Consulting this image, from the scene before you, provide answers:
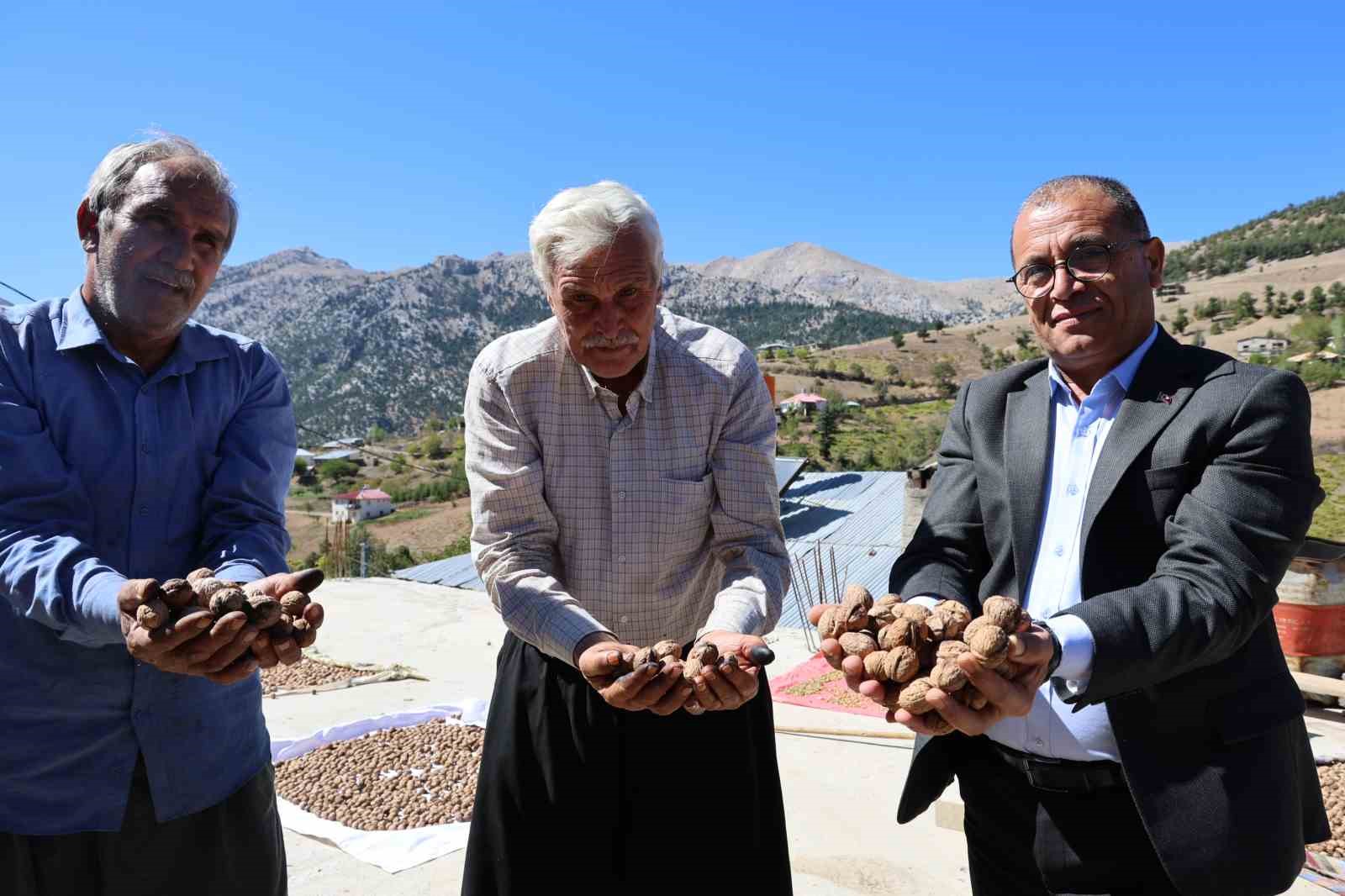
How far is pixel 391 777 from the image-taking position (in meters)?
4.17

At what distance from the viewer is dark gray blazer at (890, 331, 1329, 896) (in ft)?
4.87

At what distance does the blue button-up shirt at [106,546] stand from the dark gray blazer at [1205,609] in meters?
1.61

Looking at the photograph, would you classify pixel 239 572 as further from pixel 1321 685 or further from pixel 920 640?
pixel 1321 685

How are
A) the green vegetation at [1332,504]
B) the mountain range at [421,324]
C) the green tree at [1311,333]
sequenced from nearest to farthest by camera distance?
the green vegetation at [1332,504], the green tree at [1311,333], the mountain range at [421,324]

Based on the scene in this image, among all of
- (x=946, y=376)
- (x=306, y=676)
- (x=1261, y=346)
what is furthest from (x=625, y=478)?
(x=946, y=376)

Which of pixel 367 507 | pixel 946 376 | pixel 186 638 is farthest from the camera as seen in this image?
pixel 946 376

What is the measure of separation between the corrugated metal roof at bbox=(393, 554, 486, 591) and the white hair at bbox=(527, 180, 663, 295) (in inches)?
334

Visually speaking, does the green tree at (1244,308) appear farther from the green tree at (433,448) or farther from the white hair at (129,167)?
the white hair at (129,167)

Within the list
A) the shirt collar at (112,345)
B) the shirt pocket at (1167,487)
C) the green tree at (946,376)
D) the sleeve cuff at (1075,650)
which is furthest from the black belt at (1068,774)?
the green tree at (946,376)

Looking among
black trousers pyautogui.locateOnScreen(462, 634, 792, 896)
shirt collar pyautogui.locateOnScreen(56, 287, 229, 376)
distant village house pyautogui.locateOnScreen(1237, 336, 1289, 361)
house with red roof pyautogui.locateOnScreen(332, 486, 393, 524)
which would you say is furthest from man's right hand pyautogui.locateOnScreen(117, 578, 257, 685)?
house with red roof pyautogui.locateOnScreen(332, 486, 393, 524)

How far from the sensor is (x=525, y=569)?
2002 millimetres

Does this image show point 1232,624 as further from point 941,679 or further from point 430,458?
point 430,458

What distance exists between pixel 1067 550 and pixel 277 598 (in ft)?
4.78

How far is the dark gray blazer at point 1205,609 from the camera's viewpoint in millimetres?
1484
